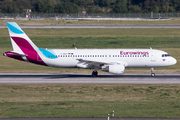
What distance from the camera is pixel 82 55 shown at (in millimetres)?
44500

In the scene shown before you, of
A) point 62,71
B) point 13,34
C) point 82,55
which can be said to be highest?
point 13,34

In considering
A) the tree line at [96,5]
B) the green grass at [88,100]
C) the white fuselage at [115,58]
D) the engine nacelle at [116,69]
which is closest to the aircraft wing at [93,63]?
the white fuselage at [115,58]

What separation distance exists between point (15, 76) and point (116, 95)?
746 inches

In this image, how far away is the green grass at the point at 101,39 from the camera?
7238 cm

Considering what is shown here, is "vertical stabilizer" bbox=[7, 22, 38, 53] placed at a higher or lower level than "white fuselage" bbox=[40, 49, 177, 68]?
higher

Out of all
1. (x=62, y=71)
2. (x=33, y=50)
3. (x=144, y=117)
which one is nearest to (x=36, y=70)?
(x=62, y=71)

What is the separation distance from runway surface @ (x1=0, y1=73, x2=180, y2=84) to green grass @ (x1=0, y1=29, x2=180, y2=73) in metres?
11.8

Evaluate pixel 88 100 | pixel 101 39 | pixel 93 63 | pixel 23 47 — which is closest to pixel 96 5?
pixel 101 39

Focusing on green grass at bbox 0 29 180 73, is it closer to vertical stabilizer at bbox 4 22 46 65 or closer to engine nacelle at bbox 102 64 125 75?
vertical stabilizer at bbox 4 22 46 65

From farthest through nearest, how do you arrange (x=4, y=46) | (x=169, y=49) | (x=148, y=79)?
(x=4, y=46) < (x=169, y=49) < (x=148, y=79)

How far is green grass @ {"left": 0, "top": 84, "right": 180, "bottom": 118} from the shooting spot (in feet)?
79.7

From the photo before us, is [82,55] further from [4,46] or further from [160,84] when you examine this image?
[4,46]

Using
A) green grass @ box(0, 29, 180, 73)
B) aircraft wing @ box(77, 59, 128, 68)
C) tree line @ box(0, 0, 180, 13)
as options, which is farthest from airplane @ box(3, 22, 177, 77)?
tree line @ box(0, 0, 180, 13)

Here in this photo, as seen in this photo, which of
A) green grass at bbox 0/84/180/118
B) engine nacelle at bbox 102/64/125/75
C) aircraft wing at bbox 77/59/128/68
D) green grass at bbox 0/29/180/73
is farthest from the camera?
green grass at bbox 0/29/180/73
